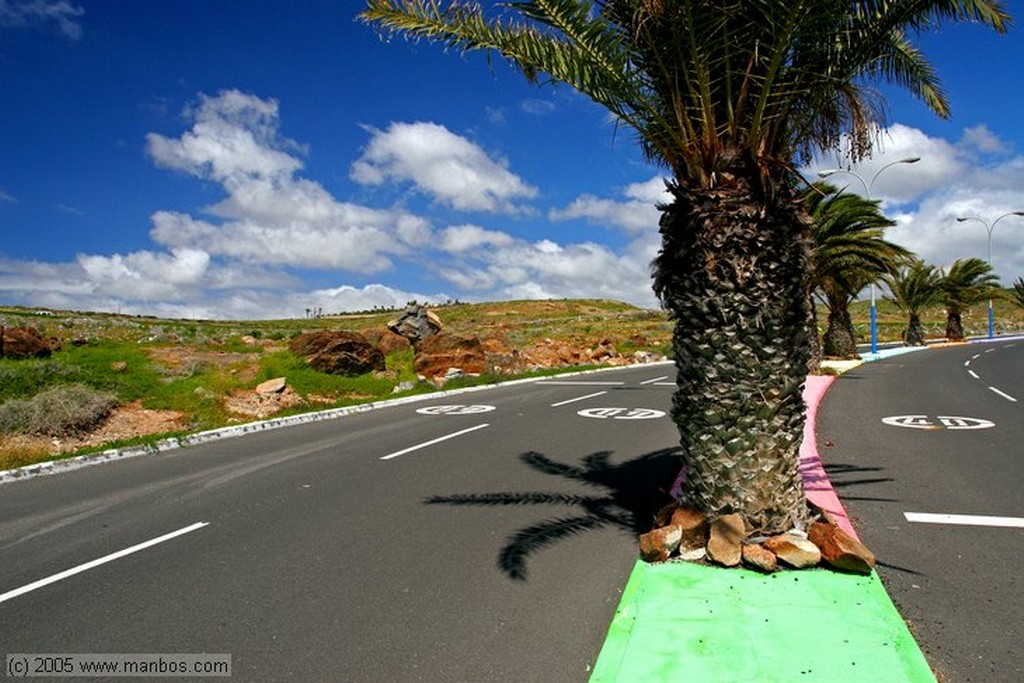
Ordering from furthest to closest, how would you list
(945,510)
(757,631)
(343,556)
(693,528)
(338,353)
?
(338,353)
(945,510)
(343,556)
(693,528)
(757,631)

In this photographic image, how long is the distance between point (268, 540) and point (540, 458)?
4061mm

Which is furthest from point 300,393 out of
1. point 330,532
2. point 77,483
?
point 330,532

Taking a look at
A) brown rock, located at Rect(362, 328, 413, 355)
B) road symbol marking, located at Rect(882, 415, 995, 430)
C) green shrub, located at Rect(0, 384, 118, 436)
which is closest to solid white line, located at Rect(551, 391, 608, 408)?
road symbol marking, located at Rect(882, 415, 995, 430)

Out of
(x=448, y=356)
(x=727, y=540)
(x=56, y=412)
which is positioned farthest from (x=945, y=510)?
(x=448, y=356)

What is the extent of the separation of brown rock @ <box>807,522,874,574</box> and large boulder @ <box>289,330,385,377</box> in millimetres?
18706

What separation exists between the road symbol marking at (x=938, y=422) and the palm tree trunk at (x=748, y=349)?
7732 mm

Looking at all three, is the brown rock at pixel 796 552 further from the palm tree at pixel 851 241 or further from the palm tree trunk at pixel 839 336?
the palm tree trunk at pixel 839 336

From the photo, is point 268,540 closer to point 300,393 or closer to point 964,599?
point 964,599

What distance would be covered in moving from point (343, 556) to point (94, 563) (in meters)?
2.01

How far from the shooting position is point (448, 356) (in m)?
24.4

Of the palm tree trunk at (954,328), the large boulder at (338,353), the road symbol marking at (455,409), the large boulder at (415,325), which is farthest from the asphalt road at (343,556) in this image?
the palm tree trunk at (954,328)

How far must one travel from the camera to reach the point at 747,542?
4.67 m

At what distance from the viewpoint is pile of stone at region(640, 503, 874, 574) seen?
173 inches

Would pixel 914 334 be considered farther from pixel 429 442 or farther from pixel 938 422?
pixel 429 442
